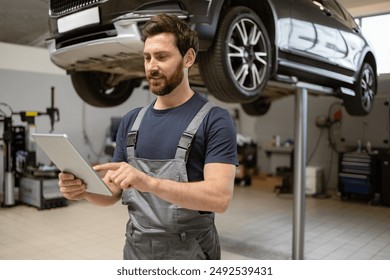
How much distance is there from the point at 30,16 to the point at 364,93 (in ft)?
7.64

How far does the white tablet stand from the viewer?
31.5 inches

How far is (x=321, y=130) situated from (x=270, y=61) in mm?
3377

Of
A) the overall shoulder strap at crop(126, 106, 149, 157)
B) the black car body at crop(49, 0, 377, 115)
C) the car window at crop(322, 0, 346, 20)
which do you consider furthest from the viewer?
the car window at crop(322, 0, 346, 20)

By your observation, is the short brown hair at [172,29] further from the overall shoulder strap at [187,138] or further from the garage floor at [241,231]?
the garage floor at [241,231]

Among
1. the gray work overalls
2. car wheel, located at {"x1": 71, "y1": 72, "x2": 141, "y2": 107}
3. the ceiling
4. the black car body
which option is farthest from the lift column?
the gray work overalls

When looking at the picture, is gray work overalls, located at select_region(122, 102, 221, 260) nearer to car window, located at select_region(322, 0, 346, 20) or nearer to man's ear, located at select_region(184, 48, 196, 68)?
man's ear, located at select_region(184, 48, 196, 68)

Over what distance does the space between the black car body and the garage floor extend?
887mm

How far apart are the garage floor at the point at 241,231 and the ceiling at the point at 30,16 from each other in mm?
949

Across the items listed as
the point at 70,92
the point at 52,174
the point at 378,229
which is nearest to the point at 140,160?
the point at 378,229

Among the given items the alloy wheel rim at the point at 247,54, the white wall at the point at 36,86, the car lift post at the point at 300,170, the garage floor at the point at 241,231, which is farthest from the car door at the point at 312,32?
the garage floor at the point at 241,231

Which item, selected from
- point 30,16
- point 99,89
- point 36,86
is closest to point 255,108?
point 99,89

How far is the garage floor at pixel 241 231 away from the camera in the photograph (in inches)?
76.6

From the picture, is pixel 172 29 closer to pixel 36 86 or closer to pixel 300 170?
pixel 36 86
